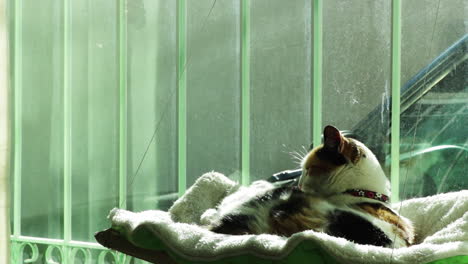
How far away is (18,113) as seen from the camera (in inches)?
76.2

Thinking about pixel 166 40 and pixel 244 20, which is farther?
pixel 166 40

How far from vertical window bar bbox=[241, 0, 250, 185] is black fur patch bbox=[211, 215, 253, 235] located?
45cm

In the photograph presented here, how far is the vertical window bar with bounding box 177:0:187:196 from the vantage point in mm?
1619

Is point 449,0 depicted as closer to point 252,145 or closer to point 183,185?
point 252,145

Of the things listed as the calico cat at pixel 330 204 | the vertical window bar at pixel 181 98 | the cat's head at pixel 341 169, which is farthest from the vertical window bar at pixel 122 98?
the cat's head at pixel 341 169

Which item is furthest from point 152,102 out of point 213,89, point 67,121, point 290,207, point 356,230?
point 356,230

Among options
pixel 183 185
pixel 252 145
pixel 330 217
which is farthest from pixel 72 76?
pixel 330 217

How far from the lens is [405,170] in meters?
1.30

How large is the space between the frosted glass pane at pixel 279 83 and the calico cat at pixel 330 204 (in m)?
0.22

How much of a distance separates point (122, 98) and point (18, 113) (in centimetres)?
43

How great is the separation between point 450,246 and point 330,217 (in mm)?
248

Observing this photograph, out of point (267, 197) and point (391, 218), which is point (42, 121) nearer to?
point (267, 197)

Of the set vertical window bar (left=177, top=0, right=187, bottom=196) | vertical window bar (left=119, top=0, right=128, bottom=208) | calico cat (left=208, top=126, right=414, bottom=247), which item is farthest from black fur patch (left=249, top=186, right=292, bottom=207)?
vertical window bar (left=119, top=0, right=128, bottom=208)

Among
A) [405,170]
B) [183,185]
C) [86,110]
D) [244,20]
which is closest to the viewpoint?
[405,170]
